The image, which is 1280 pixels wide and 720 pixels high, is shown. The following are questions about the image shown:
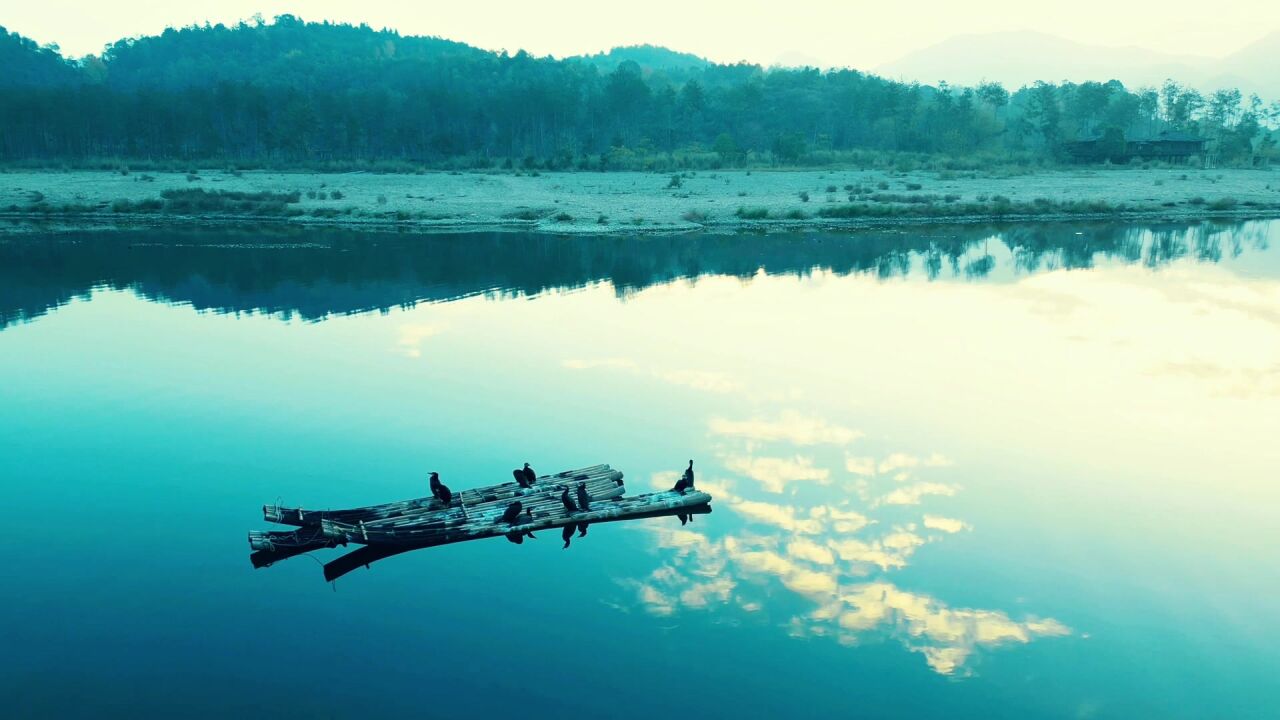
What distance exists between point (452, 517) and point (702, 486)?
467 centimetres

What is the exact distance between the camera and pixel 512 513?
623 inches

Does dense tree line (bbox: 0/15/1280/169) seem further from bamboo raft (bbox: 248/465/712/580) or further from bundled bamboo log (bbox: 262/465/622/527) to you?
bamboo raft (bbox: 248/465/712/580)

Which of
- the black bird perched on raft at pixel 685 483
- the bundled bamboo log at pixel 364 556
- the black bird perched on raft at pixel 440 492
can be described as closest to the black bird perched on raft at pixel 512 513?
the bundled bamboo log at pixel 364 556

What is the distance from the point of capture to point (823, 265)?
147ft

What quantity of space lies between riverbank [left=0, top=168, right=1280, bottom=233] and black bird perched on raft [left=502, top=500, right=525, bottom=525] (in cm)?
4153

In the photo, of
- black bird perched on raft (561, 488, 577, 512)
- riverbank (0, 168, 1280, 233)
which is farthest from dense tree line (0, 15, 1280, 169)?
black bird perched on raft (561, 488, 577, 512)

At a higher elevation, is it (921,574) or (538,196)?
(538,196)

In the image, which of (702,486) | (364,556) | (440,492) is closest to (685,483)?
(702,486)

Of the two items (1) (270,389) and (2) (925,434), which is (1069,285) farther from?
(1) (270,389)

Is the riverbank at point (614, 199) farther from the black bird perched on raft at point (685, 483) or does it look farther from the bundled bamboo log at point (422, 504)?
the black bird perched on raft at point (685, 483)

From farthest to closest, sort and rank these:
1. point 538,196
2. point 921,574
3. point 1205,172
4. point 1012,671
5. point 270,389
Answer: point 1205,172 → point 538,196 → point 270,389 → point 921,574 → point 1012,671

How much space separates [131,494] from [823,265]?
108 ft

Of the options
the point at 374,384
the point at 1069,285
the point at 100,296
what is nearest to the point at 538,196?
the point at 100,296

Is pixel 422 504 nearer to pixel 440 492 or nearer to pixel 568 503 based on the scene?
pixel 440 492
